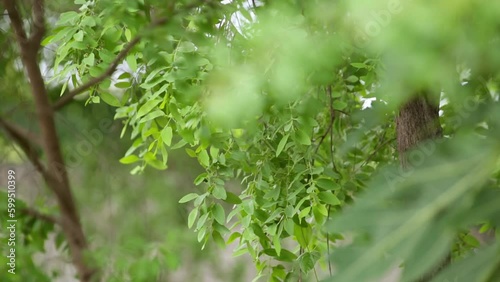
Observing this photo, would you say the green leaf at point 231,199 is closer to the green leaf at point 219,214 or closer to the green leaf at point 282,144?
the green leaf at point 219,214

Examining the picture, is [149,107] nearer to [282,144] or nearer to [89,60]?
[89,60]

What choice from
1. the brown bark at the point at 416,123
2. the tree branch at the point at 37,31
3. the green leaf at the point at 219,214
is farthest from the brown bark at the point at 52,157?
the brown bark at the point at 416,123

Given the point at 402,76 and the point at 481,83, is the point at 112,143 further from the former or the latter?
the point at 402,76

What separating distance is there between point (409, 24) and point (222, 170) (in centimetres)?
103

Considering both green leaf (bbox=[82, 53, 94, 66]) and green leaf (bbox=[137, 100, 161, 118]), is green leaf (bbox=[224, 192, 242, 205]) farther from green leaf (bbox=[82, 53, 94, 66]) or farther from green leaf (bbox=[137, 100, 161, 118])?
green leaf (bbox=[82, 53, 94, 66])

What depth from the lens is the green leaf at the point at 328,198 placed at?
1.37 m

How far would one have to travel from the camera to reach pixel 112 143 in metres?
2.28

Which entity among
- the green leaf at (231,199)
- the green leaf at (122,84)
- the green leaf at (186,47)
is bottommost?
the green leaf at (231,199)

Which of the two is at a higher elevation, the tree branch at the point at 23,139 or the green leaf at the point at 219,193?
the tree branch at the point at 23,139

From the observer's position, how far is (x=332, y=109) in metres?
1.58

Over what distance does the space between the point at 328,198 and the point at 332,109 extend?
0.29 meters

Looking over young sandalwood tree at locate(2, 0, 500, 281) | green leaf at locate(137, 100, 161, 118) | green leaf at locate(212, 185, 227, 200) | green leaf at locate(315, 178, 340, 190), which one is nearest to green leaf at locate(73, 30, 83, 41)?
young sandalwood tree at locate(2, 0, 500, 281)

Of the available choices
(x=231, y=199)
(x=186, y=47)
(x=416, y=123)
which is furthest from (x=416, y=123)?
(x=186, y=47)

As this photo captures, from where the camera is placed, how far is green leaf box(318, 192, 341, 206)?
1371mm
